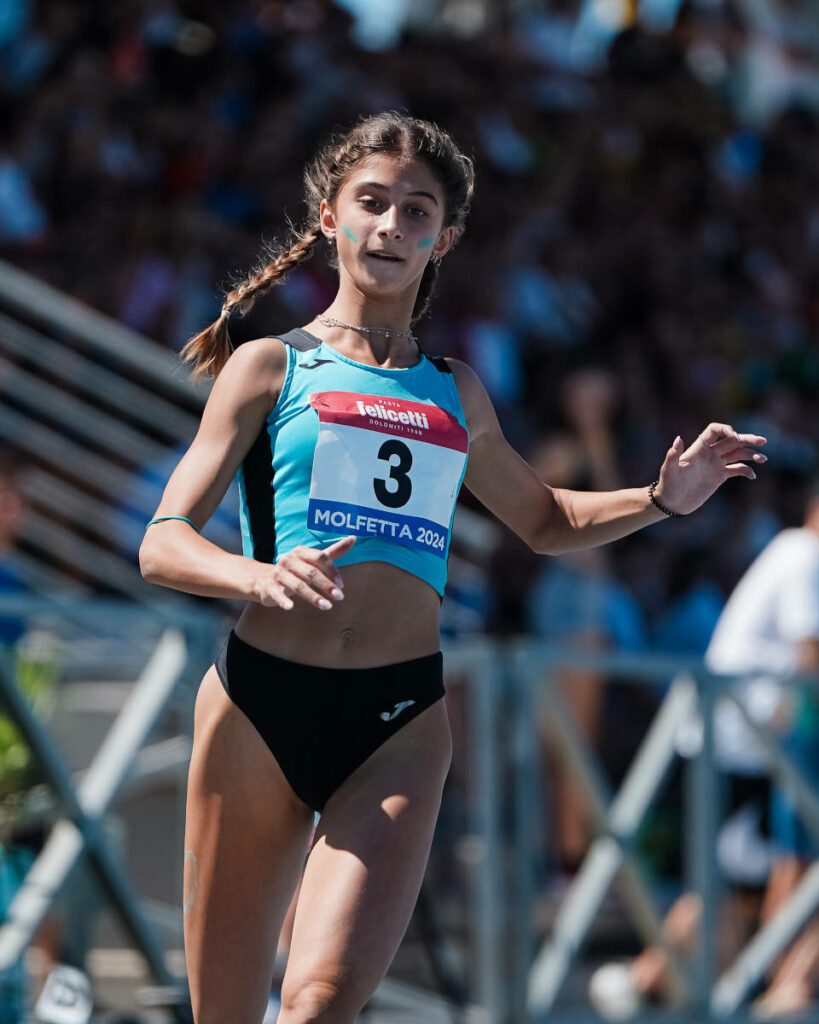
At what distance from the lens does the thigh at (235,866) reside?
3.38m

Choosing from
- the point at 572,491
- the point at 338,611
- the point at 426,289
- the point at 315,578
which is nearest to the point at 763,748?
the point at 572,491

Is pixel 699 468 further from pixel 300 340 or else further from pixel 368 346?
pixel 300 340

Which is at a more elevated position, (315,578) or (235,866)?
(315,578)

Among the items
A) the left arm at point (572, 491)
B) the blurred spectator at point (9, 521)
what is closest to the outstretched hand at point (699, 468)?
the left arm at point (572, 491)

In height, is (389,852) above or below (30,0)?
below

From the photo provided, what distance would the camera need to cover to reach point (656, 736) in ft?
23.2

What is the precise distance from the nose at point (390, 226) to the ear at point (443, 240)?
0.49 ft

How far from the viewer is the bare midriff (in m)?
3.45

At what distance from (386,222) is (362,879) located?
49.4 inches

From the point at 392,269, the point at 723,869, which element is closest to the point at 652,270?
the point at 723,869

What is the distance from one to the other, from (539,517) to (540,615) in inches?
183

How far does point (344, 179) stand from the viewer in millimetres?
3650

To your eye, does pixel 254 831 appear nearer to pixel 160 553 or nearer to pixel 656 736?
pixel 160 553

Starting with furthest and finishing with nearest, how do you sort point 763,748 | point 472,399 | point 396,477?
point 763,748 < point 472,399 < point 396,477
